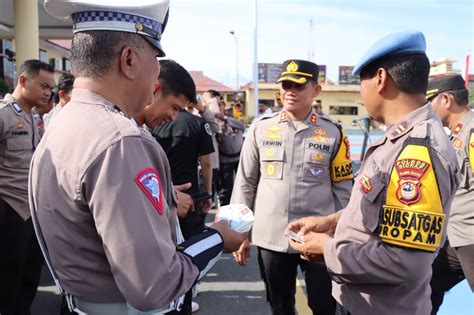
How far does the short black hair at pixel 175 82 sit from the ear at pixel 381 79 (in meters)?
1.23

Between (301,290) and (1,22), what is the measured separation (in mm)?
11830

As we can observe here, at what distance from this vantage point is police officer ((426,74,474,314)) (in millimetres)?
2830

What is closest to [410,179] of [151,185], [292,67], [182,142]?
[151,185]

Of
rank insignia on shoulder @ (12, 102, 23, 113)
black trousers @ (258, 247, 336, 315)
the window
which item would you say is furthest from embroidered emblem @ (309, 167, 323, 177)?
the window

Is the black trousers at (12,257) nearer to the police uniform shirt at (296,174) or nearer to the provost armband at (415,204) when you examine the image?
the police uniform shirt at (296,174)

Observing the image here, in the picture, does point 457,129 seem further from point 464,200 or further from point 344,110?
point 344,110

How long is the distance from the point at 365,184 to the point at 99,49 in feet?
3.50

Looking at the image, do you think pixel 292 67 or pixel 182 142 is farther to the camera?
pixel 182 142

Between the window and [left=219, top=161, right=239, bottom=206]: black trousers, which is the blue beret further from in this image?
the window

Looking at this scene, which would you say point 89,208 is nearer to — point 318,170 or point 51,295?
point 318,170

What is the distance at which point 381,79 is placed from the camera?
159cm

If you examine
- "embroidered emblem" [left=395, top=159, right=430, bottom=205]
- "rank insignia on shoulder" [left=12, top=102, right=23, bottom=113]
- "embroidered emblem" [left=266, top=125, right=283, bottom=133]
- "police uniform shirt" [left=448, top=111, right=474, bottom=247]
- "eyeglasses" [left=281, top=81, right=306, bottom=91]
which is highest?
"eyeglasses" [left=281, top=81, right=306, bottom=91]

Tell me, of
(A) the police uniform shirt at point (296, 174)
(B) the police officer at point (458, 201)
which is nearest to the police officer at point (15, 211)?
(A) the police uniform shirt at point (296, 174)

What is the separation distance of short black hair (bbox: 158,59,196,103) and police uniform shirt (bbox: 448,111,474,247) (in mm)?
1911
